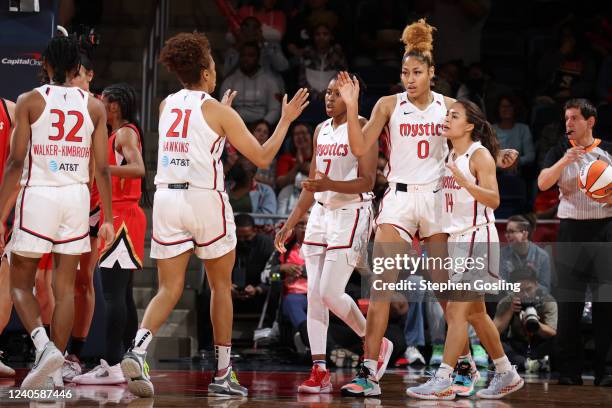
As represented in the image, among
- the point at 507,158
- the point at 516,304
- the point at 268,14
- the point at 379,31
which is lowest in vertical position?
the point at 516,304

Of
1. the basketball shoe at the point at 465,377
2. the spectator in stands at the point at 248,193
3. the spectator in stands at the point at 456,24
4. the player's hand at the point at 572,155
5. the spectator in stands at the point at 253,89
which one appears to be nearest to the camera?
the basketball shoe at the point at 465,377

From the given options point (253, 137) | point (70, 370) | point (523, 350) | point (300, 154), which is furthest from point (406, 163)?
point (300, 154)

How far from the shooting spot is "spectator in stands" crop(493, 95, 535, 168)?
38.0 feet

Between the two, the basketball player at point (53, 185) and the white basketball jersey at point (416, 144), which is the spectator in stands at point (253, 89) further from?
the basketball player at point (53, 185)

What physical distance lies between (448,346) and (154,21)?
23.9ft

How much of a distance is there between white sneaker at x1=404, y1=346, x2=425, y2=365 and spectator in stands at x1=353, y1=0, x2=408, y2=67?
14.4 ft

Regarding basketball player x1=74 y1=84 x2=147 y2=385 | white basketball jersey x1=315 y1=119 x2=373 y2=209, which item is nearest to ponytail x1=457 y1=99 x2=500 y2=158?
white basketball jersey x1=315 y1=119 x2=373 y2=209

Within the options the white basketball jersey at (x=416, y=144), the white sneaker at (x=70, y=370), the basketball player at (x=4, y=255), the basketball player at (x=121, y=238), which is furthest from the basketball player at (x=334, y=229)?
the basketball player at (x=4, y=255)

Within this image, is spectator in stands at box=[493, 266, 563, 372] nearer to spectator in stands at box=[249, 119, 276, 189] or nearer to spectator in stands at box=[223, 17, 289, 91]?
spectator in stands at box=[249, 119, 276, 189]

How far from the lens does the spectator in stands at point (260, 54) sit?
1229cm

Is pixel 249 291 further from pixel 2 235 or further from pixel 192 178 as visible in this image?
pixel 2 235

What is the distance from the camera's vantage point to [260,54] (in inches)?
482

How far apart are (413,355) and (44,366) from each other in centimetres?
455

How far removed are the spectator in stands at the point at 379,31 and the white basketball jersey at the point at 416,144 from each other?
6191 millimetres
